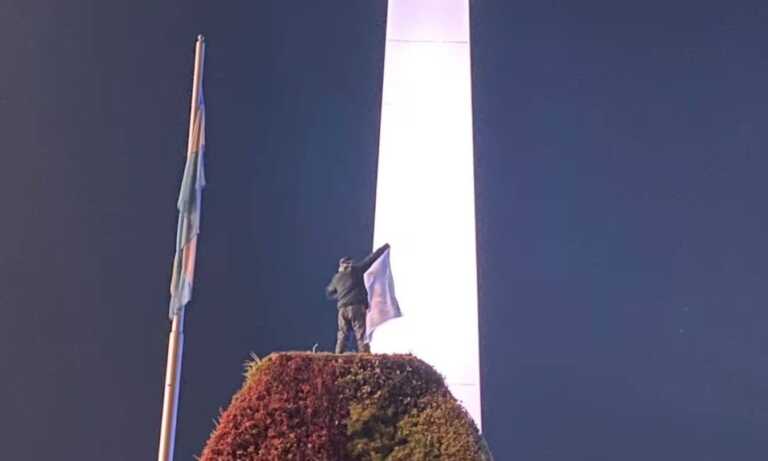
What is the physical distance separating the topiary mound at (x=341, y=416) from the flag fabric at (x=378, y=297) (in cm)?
149

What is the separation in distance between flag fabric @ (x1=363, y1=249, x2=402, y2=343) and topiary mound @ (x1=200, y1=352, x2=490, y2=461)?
4.88ft

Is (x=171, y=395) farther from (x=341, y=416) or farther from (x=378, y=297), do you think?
(x=341, y=416)

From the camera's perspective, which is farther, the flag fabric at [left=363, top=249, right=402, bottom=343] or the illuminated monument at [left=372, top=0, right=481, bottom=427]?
the illuminated monument at [left=372, top=0, right=481, bottom=427]

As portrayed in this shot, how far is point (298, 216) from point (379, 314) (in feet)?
7.64

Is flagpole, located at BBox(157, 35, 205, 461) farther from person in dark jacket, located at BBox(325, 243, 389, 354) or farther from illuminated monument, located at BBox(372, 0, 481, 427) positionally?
illuminated monument, located at BBox(372, 0, 481, 427)

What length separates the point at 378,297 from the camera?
5.59m

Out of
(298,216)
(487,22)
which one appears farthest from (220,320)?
(487,22)

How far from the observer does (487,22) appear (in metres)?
8.01

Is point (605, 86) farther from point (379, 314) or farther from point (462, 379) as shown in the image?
point (379, 314)

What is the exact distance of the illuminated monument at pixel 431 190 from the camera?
732cm

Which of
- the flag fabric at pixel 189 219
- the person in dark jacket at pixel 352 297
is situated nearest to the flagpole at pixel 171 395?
the flag fabric at pixel 189 219

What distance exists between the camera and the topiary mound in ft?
12.6

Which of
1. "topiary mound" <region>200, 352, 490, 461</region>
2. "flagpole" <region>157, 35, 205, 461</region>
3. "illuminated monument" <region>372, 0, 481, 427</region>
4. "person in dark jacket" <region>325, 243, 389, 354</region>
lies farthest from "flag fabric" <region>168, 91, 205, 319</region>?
"illuminated monument" <region>372, 0, 481, 427</region>

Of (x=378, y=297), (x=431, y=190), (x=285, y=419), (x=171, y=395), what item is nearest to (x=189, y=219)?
(x=171, y=395)
